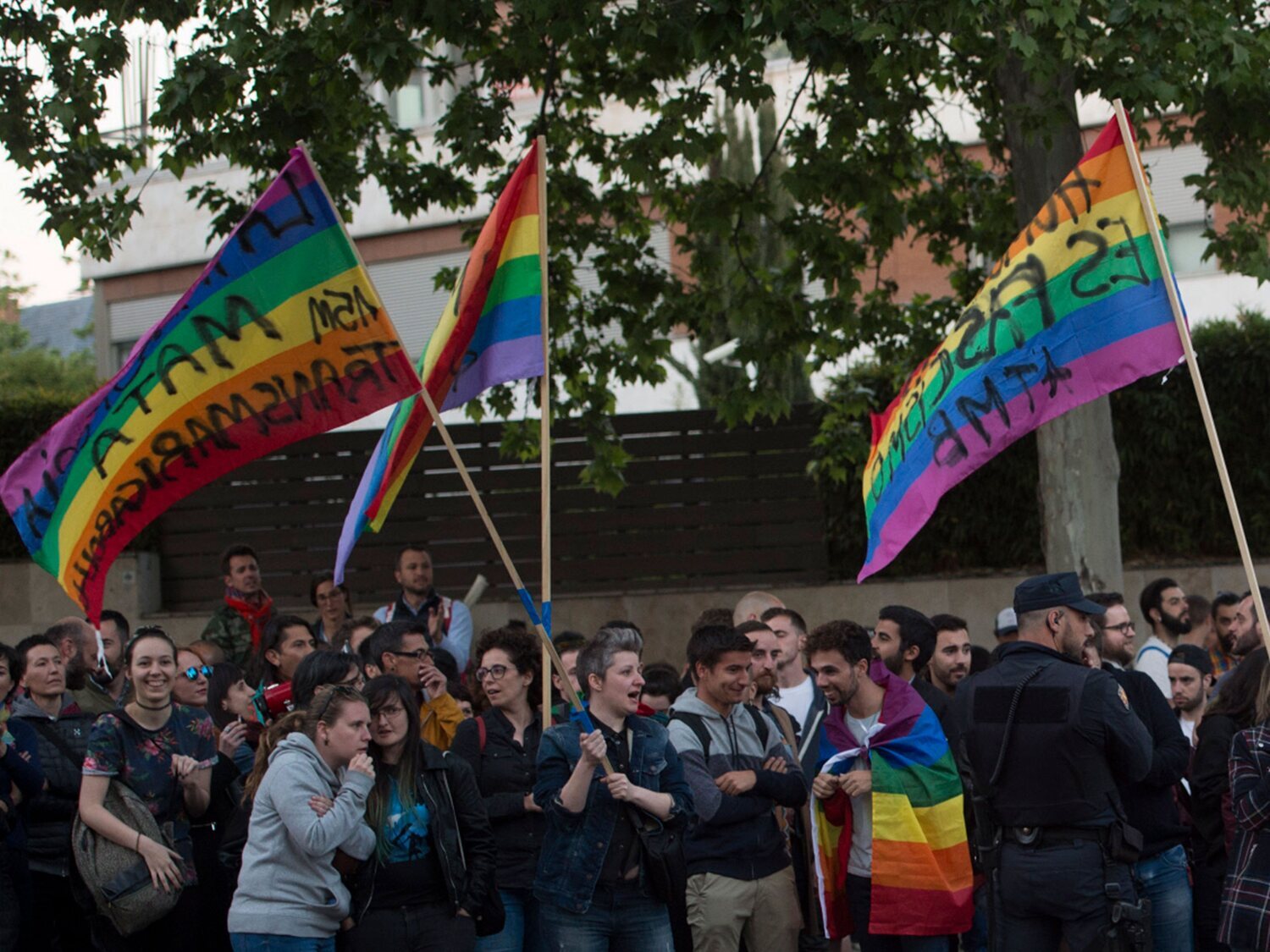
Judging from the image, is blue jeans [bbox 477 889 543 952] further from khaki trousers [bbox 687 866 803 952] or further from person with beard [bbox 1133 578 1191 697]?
person with beard [bbox 1133 578 1191 697]

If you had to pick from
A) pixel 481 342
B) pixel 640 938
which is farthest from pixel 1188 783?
pixel 481 342

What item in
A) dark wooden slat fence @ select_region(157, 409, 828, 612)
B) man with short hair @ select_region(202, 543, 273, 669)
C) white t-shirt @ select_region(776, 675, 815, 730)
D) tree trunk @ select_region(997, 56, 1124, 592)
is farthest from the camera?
dark wooden slat fence @ select_region(157, 409, 828, 612)

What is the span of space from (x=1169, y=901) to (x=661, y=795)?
236cm

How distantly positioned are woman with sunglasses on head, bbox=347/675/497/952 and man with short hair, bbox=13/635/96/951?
230cm

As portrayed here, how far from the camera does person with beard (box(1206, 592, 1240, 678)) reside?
966cm

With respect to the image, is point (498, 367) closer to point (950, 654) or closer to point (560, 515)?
point (950, 654)

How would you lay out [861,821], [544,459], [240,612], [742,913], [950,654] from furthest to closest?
[240,612] → [950,654] → [861,821] → [742,913] → [544,459]

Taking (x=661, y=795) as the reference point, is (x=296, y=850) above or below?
below

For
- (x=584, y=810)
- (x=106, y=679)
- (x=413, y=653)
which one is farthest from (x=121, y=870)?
(x=106, y=679)

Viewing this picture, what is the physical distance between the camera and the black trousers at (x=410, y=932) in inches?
252

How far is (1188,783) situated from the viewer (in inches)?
298

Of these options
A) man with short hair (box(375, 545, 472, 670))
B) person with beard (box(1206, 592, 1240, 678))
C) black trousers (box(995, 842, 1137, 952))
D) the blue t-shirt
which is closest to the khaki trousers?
black trousers (box(995, 842, 1137, 952))

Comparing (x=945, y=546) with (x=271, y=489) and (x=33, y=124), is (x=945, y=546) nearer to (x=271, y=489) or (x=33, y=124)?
(x=271, y=489)

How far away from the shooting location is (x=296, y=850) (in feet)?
20.8
